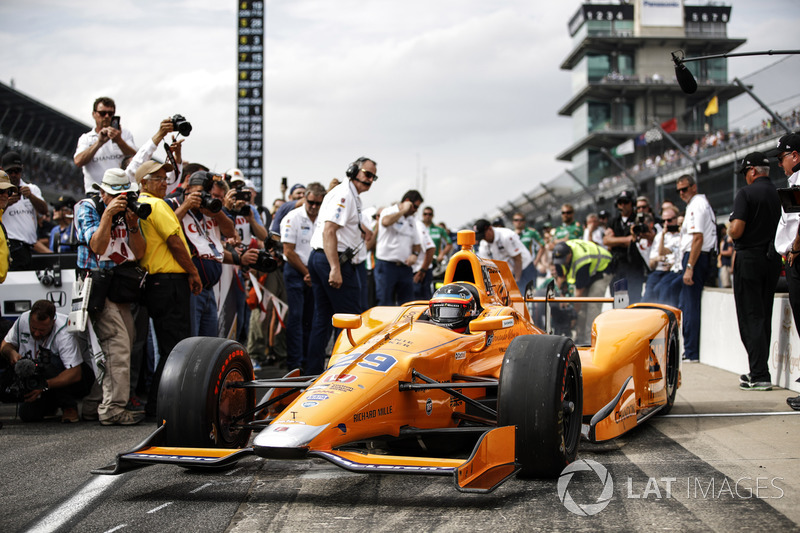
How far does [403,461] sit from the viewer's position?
371 cm

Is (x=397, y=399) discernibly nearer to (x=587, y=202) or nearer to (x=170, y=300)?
(x=170, y=300)

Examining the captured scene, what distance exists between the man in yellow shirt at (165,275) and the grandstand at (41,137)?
2675cm

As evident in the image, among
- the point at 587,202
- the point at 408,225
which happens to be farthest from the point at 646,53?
the point at 408,225

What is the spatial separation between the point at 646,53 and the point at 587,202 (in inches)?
1603

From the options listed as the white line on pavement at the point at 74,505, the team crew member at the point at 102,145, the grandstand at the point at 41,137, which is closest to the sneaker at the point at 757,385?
the white line on pavement at the point at 74,505

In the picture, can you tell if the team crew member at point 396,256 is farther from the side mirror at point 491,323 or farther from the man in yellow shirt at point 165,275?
the side mirror at point 491,323

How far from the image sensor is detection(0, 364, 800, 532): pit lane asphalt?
142 inches

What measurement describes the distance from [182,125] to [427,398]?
416cm

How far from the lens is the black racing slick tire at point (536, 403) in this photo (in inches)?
164

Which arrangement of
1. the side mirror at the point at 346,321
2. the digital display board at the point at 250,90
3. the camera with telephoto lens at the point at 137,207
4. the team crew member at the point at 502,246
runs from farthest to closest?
the digital display board at the point at 250,90 < the team crew member at the point at 502,246 < the camera with telephoto lens at the point at 137,207 < the side mirror at the point at 346,321

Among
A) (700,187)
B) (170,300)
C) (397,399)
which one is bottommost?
(397,399)

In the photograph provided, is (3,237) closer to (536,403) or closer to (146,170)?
(146,170)

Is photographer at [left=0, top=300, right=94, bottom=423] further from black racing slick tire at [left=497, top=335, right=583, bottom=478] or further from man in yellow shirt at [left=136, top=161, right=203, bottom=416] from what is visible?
black racing slick tire at [left=497, top=335, right=583, bottom=478]

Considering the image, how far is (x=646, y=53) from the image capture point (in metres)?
71.4
